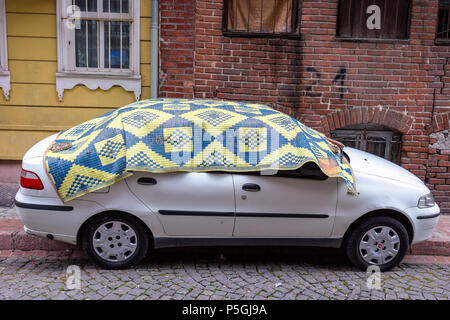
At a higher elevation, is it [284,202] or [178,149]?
[178,149]

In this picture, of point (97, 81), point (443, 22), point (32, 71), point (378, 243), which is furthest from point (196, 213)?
point (443, 22)

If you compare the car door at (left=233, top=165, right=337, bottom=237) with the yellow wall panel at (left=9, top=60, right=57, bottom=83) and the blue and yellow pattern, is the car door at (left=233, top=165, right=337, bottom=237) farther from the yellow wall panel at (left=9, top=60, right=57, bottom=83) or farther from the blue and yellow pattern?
the yellow wall panel at (left=9, top=60, right=57, bottom=83)

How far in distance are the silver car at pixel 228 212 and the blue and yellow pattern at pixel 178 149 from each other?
5.3 inches

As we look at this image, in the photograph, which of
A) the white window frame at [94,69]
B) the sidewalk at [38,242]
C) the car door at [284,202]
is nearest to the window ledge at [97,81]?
the white window frame at [94,69]

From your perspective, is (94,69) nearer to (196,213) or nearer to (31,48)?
(31,48)

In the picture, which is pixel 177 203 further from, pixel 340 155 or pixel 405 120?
pixel 405 120

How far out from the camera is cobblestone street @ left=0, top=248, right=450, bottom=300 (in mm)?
3783

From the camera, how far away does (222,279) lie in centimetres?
413

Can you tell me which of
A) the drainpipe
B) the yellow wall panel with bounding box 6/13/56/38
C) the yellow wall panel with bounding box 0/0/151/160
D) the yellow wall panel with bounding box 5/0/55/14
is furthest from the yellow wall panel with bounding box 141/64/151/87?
the yellow wall panel with bounding box 5/0/55/14

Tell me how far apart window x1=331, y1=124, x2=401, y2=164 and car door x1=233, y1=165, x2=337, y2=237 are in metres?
2.86

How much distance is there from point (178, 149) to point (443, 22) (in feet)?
16.8

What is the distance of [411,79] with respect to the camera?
652 cm

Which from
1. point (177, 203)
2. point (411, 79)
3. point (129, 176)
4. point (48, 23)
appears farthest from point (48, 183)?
point (411, 79)
